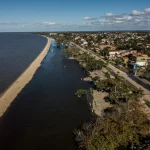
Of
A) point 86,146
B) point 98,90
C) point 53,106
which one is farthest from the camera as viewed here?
point 98,90

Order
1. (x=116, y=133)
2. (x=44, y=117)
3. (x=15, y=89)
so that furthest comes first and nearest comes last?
1. (x=15, y=89)
2. (x=44, y=117)
3. (x=116, y=133)

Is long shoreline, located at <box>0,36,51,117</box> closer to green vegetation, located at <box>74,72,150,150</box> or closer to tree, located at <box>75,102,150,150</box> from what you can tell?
green vegetation, located at <box>74,72,150,150</box>

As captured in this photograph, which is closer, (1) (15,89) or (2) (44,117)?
(2) (44,117)

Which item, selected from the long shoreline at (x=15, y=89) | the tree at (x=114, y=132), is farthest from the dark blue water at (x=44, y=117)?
the tree at (x=114, y=132)

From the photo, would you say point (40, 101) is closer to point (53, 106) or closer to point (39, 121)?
point (53, 106)

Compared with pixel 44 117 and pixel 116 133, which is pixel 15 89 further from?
pixel 116 133

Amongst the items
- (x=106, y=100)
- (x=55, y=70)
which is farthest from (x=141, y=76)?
(x=55, y=70)

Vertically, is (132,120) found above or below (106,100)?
above

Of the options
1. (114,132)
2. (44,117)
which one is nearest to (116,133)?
(114,132)

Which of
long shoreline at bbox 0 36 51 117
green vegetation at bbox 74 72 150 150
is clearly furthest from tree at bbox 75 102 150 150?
long shoreline at bbox 0 36 51 117
